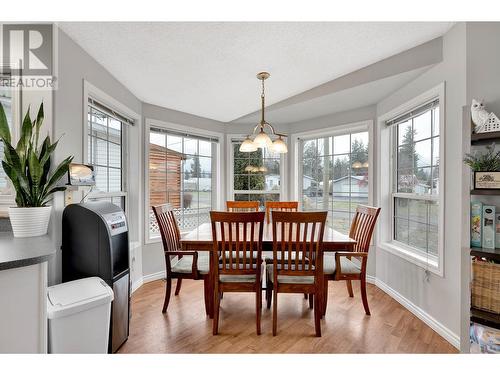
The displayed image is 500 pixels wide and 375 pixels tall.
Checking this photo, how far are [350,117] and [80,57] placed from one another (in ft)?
9.92

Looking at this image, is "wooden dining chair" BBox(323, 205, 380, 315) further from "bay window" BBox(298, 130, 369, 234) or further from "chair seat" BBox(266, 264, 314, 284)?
"bay window" BBox(298, 130, 369, 234)

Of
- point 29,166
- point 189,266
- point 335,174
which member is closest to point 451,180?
point 335,174

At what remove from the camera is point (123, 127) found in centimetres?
305

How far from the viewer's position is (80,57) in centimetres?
200

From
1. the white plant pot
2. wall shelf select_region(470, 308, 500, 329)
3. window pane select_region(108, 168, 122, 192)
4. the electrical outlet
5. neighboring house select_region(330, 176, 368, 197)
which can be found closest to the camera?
wall shelf select_region(470, 308, 500, 329)

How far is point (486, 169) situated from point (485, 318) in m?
0.90

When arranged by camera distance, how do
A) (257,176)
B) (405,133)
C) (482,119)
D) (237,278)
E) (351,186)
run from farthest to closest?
(257,176) → (351,186) → (405,133) → (237,278) → (482,119)

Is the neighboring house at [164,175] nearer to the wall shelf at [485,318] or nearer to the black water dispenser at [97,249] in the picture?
the black water dispenser at [97,249]

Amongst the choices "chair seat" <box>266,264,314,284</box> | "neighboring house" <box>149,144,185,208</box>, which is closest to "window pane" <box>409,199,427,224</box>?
"chair seat" <box>266,264,314,284</box>

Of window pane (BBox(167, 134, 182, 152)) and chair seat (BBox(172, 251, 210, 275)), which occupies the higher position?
window pane (BBox(167, 134, 182, 152))

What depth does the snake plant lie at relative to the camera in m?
1.53

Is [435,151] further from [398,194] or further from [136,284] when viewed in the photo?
[136,284]

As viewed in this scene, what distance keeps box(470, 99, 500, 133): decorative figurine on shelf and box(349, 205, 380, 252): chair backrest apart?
99 centimetres
